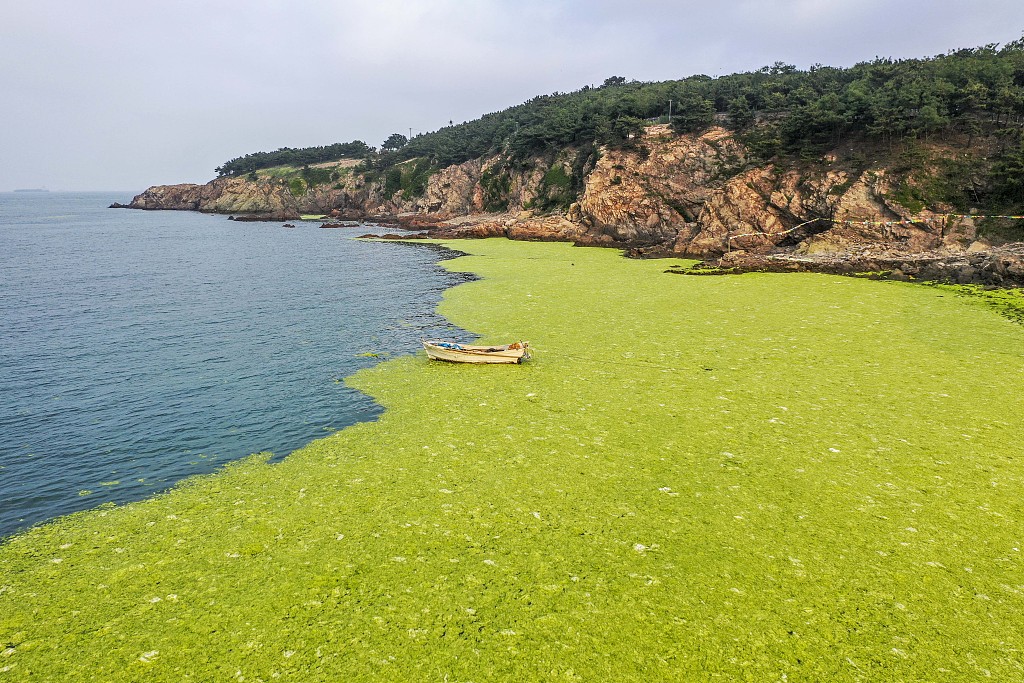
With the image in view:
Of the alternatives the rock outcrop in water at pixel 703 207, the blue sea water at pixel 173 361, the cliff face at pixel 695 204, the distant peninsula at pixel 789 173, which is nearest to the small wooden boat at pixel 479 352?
the blue sea water at pixel 173 361

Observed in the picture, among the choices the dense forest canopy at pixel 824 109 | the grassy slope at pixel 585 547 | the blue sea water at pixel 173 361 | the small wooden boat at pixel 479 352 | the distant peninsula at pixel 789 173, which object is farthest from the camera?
the dense forest canopy at pixel 824 109

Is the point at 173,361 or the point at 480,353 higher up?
the point at 480,353

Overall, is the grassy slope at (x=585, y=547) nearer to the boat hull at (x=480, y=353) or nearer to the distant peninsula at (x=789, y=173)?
the boat hull at (x=480, y=353)

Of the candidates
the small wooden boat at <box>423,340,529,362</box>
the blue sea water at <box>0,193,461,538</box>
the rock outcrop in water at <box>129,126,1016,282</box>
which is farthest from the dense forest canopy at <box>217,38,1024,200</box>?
the small wooden boat at <box>423,340,529,362</box>

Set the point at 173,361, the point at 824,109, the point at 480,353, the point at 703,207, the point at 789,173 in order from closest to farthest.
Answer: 1. the point at 480,353
2. the point at 173,361
3. the point at 789,173
4. the point at 824,109
5. the point at 703,207

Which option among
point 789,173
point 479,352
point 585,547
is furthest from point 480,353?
point 789,173

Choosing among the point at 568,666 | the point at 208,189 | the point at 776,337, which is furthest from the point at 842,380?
the point at 208,189

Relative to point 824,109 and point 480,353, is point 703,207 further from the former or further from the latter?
point 480,353

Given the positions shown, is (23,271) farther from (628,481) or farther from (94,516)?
(628,481)
